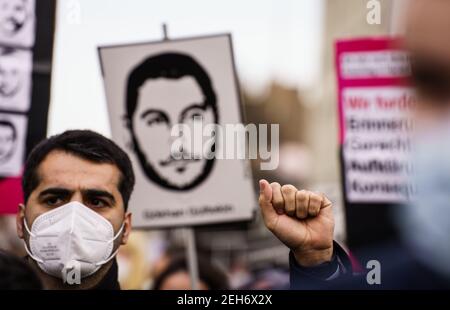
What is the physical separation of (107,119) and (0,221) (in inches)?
86.4

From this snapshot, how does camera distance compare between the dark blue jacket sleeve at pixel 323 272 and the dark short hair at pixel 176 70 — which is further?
the dark short hair at pixel 176 70

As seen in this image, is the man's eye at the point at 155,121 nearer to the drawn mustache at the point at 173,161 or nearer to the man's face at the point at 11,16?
the drawn mustache at the point at 173,161

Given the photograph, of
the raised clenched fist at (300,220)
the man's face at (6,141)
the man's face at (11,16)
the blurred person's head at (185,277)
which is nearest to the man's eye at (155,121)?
the man's face at (6,141)

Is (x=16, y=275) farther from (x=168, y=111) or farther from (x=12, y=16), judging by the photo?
(x=12, y=16)

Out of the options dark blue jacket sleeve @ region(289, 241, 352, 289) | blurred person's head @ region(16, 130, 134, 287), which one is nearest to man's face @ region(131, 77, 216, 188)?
blurred person's head @ region(16, 130, 134, 287)

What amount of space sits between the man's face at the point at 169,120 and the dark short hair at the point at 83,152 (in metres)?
0.57

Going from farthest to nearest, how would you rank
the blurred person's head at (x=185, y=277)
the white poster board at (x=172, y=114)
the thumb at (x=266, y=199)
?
the blurred person's head at (x=185, y=277), the white poster board at (x=172, y=114), the thumb at (x=266, y=199)

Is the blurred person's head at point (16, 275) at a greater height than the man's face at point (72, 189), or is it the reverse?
the man's face at point (72, 189)

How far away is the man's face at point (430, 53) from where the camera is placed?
188 centimetres

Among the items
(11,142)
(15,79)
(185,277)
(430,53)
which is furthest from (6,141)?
(430,53)

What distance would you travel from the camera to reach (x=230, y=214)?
401 cm

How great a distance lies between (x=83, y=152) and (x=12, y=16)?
993 mm

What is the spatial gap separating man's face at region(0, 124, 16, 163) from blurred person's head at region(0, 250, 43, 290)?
1.66 m
